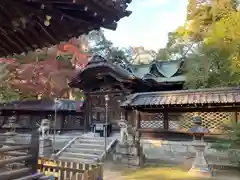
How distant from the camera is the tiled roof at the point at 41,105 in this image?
57.0 feet

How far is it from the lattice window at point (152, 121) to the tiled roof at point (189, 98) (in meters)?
0.90

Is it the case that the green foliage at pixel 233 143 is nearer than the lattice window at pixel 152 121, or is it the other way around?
the green foliage at pixel 233 143

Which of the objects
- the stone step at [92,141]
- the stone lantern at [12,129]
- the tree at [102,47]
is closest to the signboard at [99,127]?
the stone step at [92,141]

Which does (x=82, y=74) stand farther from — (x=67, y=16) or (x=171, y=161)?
(x=67, y=16)

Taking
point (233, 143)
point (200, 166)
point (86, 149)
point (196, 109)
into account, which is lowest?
point (200, 166)

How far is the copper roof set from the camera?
109 inches

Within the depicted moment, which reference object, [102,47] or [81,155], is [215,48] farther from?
[102,47]

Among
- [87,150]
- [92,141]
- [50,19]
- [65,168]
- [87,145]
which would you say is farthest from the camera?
[92,141]

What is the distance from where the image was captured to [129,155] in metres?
11.6

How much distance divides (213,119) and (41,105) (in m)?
11.3

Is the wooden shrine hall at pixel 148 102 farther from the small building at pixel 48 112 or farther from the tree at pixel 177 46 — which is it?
the tree at pixel 177 46

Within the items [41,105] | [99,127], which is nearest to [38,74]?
[41,105]

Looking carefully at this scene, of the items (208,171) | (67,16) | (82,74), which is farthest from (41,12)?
(82,74)

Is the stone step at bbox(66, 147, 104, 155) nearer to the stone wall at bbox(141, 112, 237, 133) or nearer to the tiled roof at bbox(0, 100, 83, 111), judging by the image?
the stone wall at bbox(141, 112, 237, 133)
